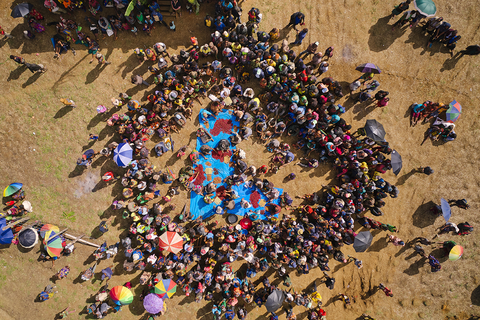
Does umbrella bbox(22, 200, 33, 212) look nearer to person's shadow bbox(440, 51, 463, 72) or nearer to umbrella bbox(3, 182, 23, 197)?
umbrella bbox(3, 182, 23, 197)

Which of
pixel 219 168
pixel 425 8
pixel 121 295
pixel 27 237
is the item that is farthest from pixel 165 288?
pixel 425 8

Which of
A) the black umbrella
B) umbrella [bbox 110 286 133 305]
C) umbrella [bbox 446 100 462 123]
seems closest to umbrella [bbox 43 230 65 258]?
umbrella [bbox 110 286 133 305]

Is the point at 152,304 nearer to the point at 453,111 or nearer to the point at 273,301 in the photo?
the point at 273,301

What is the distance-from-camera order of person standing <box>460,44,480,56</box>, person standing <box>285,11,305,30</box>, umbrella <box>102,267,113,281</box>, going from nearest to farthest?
person standing <box>285,11,305,30</box>
umbrella <box>102,267,113,281</box>
person standing <box>460,44,480,56</box>

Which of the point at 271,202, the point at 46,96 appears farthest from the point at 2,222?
the point at 271,202

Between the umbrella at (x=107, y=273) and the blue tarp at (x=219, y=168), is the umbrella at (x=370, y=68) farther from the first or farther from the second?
the umbrella at (x=107, y=273)

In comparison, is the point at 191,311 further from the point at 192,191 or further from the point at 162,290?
the point at 192,191

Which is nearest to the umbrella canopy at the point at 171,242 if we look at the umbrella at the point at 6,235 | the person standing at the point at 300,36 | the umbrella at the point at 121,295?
the umbrella at the point at 121,295
